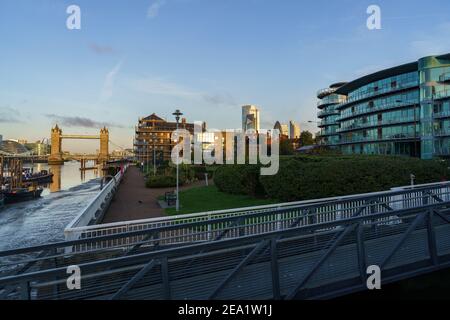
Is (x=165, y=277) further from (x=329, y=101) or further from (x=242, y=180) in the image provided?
(x=329, y=101)

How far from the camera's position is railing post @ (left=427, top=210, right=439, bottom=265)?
20.2 ft

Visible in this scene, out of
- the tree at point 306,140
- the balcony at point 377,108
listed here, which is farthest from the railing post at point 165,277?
the tree at point 306,140

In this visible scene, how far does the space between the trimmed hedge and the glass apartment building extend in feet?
90.9

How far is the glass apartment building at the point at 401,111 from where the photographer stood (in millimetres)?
50500

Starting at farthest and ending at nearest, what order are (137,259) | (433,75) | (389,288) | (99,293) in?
(433,75) < (389,288) < (99,293) < (137,259)

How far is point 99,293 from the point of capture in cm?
441

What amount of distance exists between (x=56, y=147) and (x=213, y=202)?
197 metres

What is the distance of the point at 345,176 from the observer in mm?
15812

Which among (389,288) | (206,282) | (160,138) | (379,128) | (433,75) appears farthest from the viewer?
(160,138)

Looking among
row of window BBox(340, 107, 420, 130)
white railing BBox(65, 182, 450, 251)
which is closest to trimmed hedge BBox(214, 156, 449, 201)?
white railing BBox(65, 182, 450, 251)

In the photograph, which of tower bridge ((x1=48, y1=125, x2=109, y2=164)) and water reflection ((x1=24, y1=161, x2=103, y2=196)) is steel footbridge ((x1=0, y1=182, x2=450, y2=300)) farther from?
tower bridge ((x1=48, y1=125, x2=109, y2=164))

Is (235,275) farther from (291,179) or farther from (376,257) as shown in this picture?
(291,179)

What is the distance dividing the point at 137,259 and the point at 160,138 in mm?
140098
